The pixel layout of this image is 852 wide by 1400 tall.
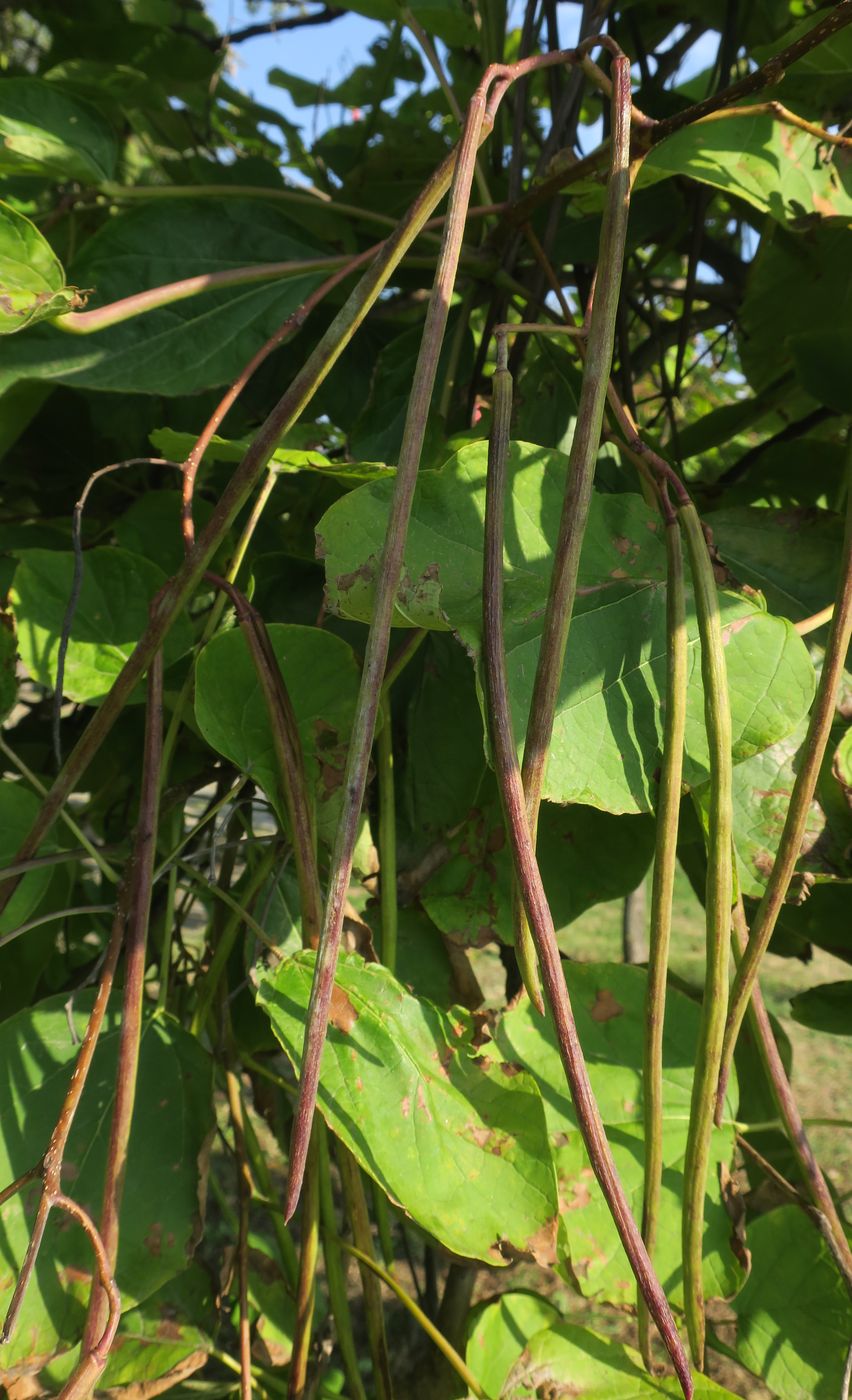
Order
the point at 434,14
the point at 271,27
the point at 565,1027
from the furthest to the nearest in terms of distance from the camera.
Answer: the point at 271,27 → the point at 434,14 → the point at 565,1027

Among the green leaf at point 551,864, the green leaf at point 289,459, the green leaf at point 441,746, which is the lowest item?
the green leaf at point 551,864

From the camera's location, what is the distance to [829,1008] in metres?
0.59

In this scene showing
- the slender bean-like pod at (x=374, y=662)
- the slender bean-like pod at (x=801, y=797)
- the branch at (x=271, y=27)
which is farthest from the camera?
the branch at (x=271, y=27)

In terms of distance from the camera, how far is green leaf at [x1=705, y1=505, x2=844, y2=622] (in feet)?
1.77

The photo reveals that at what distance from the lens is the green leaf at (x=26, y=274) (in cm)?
43

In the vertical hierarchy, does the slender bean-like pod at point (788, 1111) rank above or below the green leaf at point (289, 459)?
below

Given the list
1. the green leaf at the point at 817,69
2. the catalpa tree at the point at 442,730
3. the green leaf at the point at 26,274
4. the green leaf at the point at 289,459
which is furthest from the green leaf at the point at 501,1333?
the green leaf at the point at 817,69

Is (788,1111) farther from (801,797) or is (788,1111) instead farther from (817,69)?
(817,69)

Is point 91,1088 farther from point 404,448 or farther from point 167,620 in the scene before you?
point 404,448

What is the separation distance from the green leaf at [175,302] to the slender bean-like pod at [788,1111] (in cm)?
42

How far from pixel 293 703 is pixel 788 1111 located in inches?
12.0

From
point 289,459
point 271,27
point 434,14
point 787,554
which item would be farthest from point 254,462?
point 271,27

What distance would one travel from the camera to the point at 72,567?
1.80ft

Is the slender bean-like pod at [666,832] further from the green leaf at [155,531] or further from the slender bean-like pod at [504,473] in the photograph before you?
the green leaf at [155,531]
